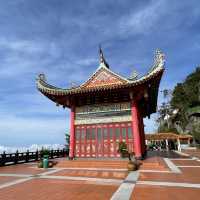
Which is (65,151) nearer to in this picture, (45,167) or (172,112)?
(45,167)

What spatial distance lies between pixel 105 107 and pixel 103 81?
2.36m

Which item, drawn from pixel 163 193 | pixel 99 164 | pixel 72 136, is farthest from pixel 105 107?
pixel 163 193

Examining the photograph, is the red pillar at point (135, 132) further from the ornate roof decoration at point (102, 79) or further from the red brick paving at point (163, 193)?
the red brick paving at point (163, 193)

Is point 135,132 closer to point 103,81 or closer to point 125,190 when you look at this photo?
point 103,81

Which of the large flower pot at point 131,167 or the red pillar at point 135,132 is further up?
the red pillar at point 135,132

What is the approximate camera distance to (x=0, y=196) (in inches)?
309

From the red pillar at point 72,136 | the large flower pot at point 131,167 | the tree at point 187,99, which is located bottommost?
the large flower pot at point 131,167

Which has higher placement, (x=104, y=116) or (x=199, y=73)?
(x=199, y=73)

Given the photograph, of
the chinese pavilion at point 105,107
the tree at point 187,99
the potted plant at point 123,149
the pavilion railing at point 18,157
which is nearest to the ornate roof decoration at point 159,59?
the chinese pavilion at point 105,107

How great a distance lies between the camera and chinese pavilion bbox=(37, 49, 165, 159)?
18.1 m

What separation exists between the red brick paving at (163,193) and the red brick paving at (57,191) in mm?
978

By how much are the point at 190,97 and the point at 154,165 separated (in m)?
47.7

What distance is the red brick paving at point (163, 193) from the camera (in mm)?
7438

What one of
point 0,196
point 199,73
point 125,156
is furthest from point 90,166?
point 199,73
